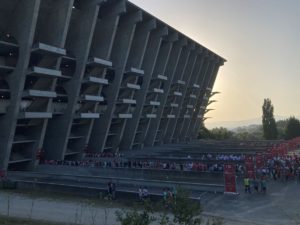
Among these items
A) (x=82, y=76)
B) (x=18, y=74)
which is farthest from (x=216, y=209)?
(x=82, y=76)

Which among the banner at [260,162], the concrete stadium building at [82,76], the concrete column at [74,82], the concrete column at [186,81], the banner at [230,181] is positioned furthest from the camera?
the concrete column at [186,81]

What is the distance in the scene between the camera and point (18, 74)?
3550cm

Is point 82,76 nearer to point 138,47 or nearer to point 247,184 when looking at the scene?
point 138,47

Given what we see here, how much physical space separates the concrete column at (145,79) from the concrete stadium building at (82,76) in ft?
0.50

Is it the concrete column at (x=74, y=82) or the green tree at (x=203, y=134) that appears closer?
the concrete column at (x=74, y=82)

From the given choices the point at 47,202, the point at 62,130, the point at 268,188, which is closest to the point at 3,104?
the point at 62,130

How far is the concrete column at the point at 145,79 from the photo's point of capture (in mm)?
55844

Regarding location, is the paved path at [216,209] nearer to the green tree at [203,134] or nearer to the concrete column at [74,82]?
the concrete column at [74,82]

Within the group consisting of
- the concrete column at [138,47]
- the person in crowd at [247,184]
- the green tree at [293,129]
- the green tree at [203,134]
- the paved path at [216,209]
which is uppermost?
the concrete column at [138,47]

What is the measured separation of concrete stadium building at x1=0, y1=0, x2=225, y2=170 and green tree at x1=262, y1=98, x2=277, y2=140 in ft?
99.2

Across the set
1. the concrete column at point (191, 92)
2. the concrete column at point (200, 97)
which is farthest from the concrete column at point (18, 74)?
the concrete column at point (200, 97)

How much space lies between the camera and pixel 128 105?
178 ft

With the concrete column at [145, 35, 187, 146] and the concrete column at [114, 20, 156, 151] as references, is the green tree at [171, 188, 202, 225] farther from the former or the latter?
the concrete column at [145, 35, 187, 146]

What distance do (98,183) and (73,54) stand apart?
61.2ft
